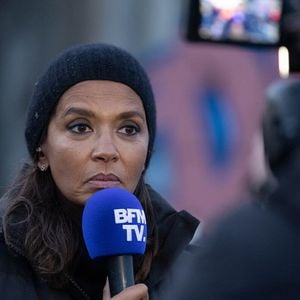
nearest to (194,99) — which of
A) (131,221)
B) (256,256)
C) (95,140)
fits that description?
(95,140)

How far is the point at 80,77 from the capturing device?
3076mm

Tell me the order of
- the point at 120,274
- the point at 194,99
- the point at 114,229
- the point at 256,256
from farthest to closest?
the point at 194,99 < the point at 114,229 < the point at 120,274 < the point at 256,256

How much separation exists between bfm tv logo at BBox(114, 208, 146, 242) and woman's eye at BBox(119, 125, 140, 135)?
399mm

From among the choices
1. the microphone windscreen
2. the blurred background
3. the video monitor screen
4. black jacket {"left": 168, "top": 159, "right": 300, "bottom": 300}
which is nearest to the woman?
the microphone windscreen

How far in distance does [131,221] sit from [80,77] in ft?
1.85

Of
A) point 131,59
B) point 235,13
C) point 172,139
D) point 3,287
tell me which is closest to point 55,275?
point 3,287

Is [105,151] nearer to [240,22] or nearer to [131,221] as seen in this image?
[131,221]

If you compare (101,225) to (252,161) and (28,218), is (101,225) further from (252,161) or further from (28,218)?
(252,161)

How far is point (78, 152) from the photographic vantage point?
2977 millimetres

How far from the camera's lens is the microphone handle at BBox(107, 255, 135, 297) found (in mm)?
2525

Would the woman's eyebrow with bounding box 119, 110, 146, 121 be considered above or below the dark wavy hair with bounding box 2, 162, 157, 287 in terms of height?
above

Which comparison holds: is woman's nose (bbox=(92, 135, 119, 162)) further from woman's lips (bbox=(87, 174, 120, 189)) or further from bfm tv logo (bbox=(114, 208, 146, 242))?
bfm tv logo (bbox=(114, 208, 146, 242))

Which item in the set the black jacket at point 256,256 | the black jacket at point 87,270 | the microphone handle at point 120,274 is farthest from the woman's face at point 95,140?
the black jacket at point 256,256

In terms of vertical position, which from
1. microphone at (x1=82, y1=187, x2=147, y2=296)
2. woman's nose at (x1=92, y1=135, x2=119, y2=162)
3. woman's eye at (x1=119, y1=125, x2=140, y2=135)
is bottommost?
microphone at (x1=82, y1=187, x2=147, y2=296)
